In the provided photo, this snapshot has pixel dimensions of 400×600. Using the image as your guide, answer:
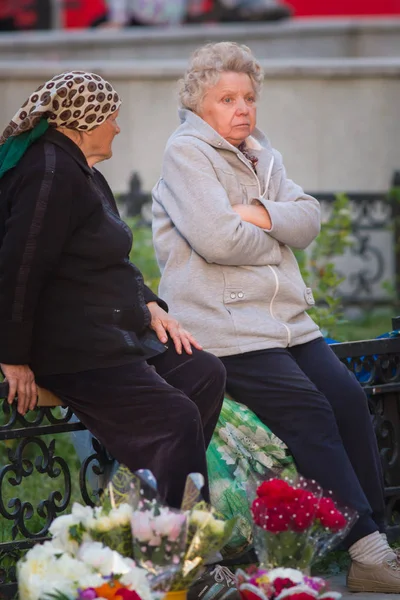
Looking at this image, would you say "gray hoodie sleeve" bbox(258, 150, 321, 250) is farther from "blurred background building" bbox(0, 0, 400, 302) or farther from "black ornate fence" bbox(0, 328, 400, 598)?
"blurred background building" bbox(0, 0, 400, 302)

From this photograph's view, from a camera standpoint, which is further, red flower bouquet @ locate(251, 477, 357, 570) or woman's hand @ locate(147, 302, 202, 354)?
woman's hand @ locate(147, 302, 202, 354)

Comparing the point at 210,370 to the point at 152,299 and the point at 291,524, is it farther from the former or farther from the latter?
the point at 291,524

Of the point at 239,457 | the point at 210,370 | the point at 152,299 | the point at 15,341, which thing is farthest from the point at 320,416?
the point at 15,341

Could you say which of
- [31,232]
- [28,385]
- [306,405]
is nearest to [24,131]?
[31,232]

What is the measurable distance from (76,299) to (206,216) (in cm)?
72

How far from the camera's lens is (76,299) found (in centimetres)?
390

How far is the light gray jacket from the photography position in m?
4.41

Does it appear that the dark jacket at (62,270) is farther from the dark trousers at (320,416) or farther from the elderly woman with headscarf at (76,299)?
the dark trousers at (320,416)

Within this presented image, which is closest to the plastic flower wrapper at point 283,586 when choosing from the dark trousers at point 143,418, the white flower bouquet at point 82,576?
the white flower bouquet at point 82,576

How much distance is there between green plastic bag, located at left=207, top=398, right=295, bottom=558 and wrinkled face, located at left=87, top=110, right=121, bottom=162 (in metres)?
1.04

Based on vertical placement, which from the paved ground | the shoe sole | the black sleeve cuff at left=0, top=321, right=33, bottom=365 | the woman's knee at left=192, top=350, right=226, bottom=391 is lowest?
the paved ground

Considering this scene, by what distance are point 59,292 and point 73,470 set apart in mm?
2205

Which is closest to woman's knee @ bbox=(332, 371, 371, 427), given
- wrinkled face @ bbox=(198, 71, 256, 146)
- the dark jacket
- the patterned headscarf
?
the dark jacket

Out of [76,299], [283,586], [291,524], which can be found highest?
[76,299]
